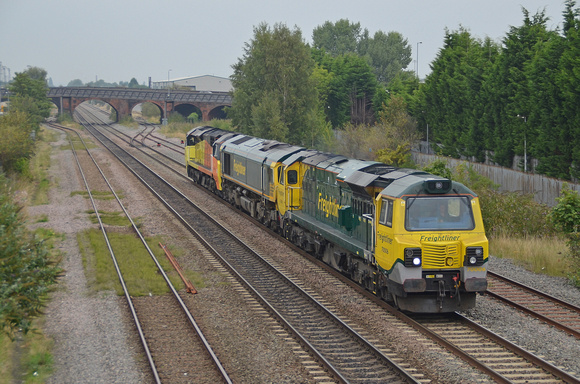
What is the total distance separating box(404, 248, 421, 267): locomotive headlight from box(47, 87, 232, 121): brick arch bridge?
10320cm

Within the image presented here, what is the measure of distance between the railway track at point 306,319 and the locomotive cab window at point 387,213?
260 cm

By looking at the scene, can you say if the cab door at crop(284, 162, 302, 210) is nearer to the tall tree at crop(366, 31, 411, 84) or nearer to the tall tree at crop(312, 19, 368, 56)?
the tall tree at crop(366, 31, 411, 84)

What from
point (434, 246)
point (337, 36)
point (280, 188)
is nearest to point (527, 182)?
point (280, 188)

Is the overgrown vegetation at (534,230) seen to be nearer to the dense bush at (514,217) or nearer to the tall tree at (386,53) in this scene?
the dense bush at (514,217)

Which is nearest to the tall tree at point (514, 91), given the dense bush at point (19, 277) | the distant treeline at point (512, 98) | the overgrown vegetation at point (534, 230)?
the distant treeline at point (512, 98)

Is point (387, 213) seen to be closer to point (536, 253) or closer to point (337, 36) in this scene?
point (536, 253)

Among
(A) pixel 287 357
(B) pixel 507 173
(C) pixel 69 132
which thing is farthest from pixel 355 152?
(C) pixel 69 132

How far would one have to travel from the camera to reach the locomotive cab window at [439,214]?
15.3m

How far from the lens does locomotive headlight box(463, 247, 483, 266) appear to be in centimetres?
1507

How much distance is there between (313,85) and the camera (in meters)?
58.7

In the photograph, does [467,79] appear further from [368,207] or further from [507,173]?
[368,207]

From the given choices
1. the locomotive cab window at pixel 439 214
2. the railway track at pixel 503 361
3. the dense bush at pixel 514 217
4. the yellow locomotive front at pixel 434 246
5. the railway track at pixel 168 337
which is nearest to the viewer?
the railway track at pixel 503 361

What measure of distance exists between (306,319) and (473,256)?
14.3 feet

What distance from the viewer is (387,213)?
15.7 metres
